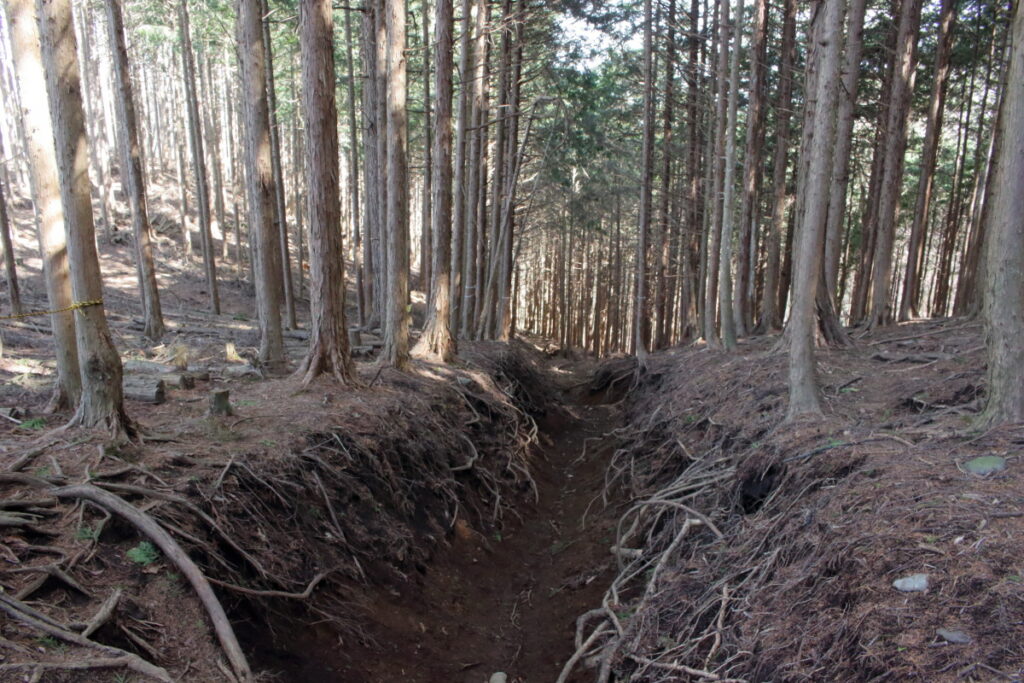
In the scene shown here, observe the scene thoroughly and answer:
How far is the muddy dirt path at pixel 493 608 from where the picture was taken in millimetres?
5082

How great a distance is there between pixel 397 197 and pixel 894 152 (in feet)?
34.6

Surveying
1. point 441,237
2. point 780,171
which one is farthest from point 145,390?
point 780,171

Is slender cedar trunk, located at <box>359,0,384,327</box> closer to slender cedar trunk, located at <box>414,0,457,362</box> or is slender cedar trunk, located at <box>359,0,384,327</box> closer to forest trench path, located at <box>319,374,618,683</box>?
slender cedar trunk, located at <box>414,0,457,362</box>

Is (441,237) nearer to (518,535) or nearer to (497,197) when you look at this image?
(497,197)

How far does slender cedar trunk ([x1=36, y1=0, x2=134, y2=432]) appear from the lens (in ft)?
16.4

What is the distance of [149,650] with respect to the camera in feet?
11.5

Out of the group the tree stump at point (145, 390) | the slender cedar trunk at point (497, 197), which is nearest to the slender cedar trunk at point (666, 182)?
the slender cedar trunk at point (497, 197)

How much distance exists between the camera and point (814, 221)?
6.76 meters

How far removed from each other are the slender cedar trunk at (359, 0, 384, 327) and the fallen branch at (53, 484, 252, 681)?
34.4ft

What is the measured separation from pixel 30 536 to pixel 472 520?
17.4ft

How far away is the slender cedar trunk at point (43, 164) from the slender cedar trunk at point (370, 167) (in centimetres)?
812

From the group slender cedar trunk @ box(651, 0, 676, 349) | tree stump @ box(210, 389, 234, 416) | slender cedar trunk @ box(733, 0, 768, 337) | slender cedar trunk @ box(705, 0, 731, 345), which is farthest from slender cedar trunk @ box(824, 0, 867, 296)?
tree stump @ box(210, 389, 234, 416)

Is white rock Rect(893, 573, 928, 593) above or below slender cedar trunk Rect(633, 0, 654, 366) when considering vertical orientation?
below

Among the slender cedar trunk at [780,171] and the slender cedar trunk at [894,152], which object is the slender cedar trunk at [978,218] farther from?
the slender cedar trunk at [780,171]
